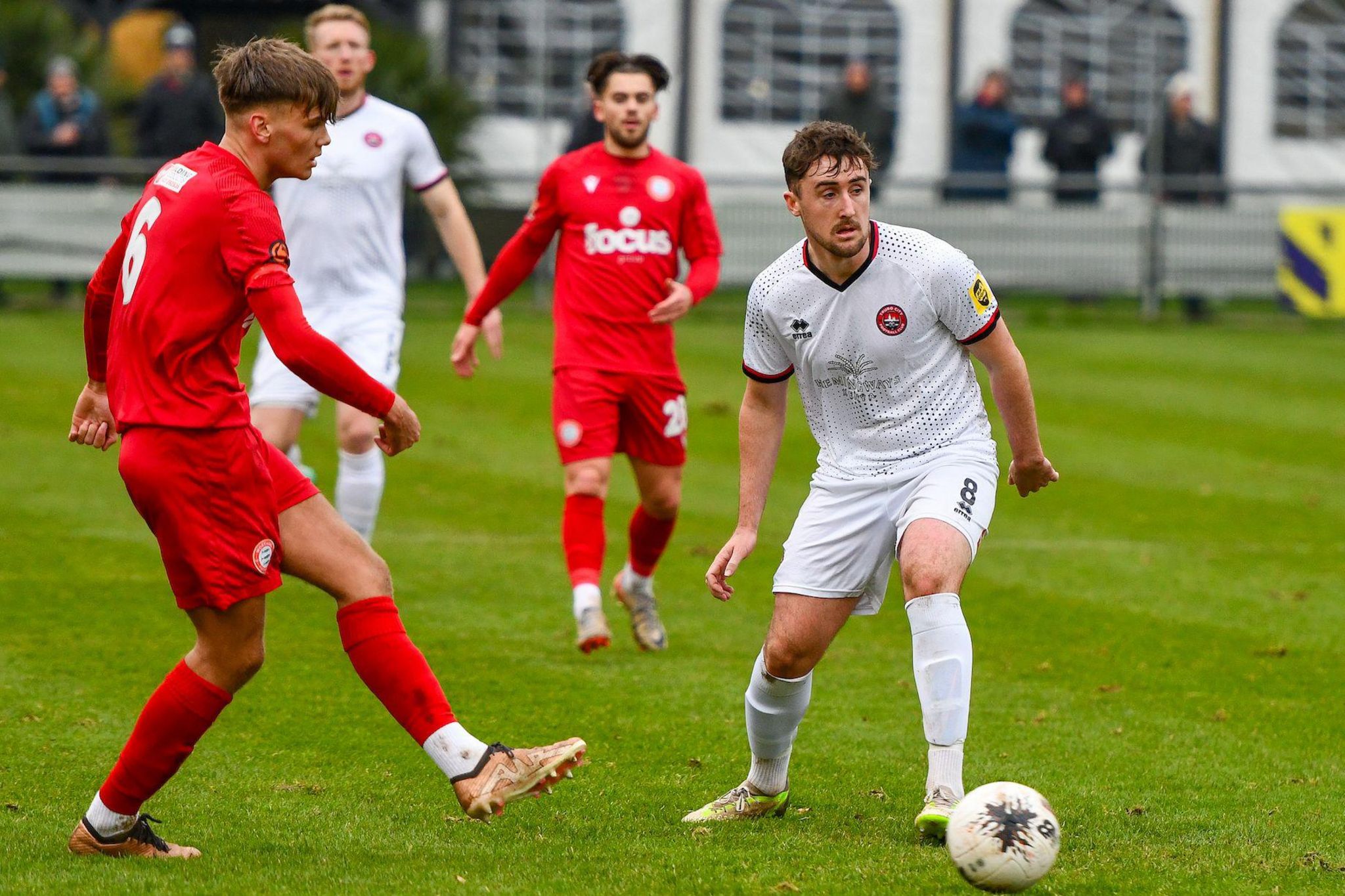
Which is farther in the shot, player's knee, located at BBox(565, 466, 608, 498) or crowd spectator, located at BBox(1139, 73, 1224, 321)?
crowd spectator, located at BBox(1139, 73, 1224, 321)

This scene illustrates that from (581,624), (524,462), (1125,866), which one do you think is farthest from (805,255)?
(524,462)

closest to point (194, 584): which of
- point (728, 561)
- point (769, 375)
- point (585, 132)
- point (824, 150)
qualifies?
point (728, 561)

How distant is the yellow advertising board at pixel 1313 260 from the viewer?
1983cm

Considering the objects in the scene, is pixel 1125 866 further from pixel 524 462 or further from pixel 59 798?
pixel 524 462

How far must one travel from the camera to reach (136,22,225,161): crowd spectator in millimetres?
18453

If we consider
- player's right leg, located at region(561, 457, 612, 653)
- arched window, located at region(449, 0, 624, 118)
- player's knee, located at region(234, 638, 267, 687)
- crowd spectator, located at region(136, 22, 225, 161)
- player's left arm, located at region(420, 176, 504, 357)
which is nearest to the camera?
player's knee, located at region(234, 638, 267, 687)

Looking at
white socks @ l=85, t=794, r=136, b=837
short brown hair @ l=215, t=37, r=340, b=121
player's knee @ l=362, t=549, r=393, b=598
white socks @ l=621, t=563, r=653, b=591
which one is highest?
short brown hair @ l=215, t=37, r=340, b=121

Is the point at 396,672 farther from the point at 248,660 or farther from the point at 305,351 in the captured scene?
the point at 305,351

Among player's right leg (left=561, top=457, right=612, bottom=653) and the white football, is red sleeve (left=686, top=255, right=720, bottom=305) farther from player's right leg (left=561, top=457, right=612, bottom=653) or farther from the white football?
the white football

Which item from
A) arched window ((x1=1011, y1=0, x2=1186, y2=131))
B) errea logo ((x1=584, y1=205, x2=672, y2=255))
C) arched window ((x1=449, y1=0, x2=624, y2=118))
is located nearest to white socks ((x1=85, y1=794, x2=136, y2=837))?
errea logo ((x1=584, y1=205, x2=672, y2=255))

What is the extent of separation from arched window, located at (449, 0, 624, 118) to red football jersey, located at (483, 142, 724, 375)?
1736cm

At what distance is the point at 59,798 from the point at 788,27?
21.5 metres

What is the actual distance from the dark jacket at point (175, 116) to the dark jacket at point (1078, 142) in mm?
9165

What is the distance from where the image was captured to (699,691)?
273 inches
